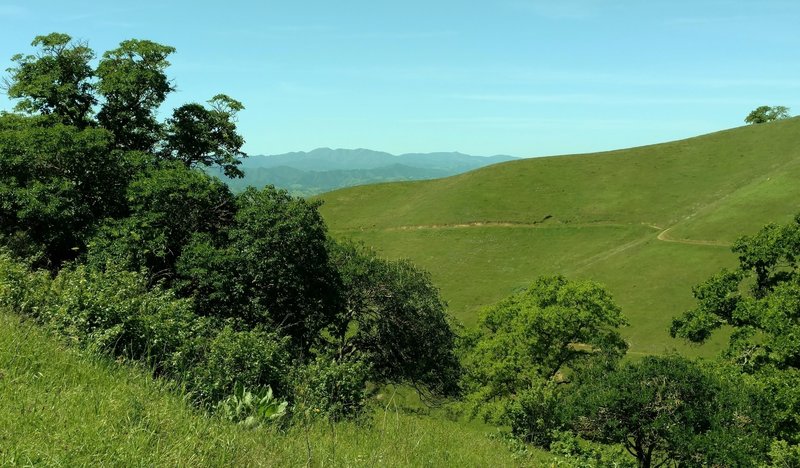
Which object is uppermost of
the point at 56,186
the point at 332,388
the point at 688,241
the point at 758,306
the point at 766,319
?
the point at 56,186

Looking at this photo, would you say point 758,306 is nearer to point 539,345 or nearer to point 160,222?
point 539,345

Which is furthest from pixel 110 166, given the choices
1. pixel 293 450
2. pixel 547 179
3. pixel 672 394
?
pixel 547 179

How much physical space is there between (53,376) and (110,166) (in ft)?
72.3

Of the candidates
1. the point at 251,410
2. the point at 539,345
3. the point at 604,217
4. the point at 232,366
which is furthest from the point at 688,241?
the point at 251,410

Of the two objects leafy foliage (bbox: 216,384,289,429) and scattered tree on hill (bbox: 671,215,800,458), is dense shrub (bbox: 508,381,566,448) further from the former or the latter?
leafy foliage (bbox: 216,384,289,429)

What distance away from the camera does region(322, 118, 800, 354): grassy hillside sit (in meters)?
69.1

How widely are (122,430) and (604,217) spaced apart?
97968 mm

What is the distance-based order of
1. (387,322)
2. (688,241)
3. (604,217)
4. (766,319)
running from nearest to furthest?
1. (766,319)
2. (387,322)
3. (688,241)
4. (604,217)

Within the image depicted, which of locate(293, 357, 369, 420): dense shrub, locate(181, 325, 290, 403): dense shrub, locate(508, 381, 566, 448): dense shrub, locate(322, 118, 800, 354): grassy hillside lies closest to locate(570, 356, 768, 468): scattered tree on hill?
locate(508, 381, 566, 448): dense shrub

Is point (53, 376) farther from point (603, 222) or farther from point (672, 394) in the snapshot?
point (603, 222)

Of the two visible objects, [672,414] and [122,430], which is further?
[672,414]

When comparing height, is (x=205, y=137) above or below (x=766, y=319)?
above

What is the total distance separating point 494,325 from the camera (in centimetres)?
4262

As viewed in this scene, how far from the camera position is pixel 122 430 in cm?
616
